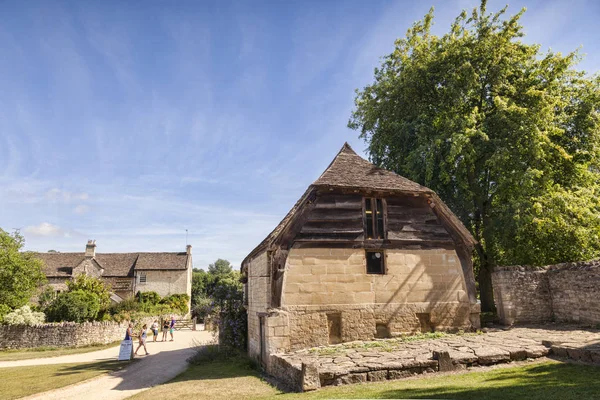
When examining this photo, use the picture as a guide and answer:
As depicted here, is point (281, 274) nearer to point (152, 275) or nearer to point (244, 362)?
point (244, 362)

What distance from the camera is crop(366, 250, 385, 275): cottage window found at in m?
13.7

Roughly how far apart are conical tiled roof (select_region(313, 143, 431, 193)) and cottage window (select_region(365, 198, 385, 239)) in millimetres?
695

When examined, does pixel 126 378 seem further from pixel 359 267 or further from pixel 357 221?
pixel 357 221

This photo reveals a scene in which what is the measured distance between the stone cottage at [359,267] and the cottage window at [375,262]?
0.12ft

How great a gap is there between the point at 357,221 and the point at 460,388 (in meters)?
7.00

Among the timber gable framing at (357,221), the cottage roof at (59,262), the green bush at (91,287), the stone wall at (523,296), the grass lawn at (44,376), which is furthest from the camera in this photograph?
the cottage roof at (59,262)

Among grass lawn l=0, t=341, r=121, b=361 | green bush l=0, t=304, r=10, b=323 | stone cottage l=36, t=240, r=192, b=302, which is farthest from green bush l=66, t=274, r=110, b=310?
stone cottage l=36, t=240, r=192, b=302

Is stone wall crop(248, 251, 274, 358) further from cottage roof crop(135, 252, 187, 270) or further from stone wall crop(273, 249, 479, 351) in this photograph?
cottage roof crop(135, 252, 187, 270)

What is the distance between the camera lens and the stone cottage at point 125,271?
43.9 metres

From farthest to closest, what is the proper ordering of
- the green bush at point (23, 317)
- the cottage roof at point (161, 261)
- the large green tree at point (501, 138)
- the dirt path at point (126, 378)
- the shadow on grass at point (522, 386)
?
the cottage roof at point (161, 261)
the green bush at point (23, 317)
the large green tree at point (501, 138)
the dirt path at point (126, 378)
the shadow on grass at point (522, 386)

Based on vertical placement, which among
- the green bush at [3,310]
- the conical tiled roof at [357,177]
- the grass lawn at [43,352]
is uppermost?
the conical tiled roof at [357,177]

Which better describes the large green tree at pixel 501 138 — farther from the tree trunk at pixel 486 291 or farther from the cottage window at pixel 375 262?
the cottage window at pixel 375 262

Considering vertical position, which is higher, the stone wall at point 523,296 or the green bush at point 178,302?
the stone wall at point 523,296

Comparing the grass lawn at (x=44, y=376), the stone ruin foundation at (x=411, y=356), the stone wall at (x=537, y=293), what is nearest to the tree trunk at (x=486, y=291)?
the stone wall at (x=537, y=293)
